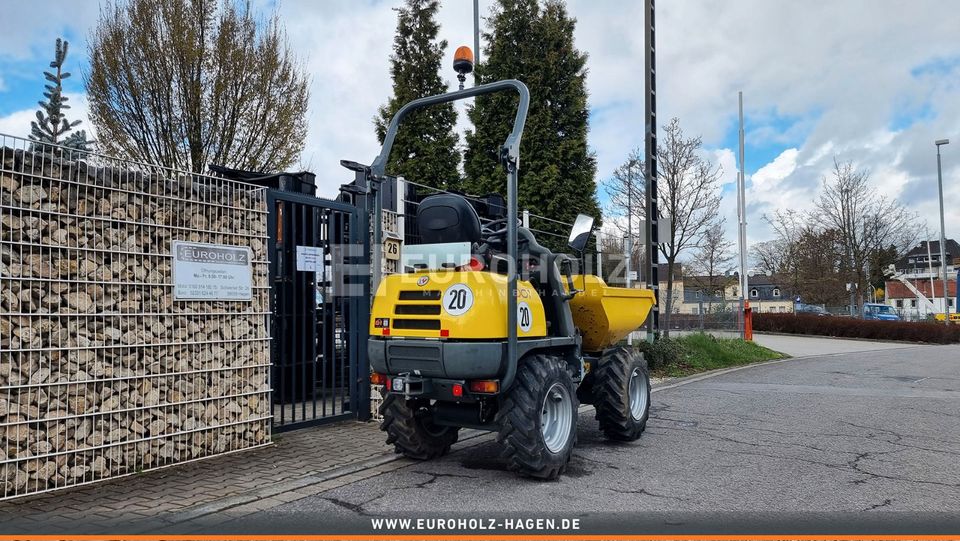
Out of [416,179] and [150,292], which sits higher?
[416,179]

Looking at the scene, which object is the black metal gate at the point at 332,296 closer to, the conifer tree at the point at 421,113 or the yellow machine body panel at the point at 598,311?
the yellow machine body panel at the point at 598,311

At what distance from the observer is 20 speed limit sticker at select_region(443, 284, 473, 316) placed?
5141 millimetres

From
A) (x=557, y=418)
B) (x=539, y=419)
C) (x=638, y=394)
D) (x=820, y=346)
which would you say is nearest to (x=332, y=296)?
(x=557, y=418)

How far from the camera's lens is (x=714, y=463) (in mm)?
5996

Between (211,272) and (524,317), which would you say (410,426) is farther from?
(211,272)

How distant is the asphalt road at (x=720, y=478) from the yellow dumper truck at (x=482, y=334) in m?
0.41

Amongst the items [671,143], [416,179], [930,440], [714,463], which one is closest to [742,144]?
[671,143]

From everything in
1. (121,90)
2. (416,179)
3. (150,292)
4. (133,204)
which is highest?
(121,90)

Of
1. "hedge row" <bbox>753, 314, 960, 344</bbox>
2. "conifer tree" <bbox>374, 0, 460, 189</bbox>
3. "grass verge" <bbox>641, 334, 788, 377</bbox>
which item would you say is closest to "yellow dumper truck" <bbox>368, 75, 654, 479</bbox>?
"grass verge" <bbox>641, 334, 788, 377</bbox>

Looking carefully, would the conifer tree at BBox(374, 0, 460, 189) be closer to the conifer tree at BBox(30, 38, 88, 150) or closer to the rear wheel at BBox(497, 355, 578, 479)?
the conifer tree at BBox(30, 38, 88, 150)

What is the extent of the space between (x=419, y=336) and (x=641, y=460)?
7.76 feet

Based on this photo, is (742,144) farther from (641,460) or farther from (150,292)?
(150,292)

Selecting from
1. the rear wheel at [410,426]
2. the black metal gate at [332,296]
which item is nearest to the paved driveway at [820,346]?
the black metal gate at [332,296]

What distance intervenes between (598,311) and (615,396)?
33.1 inches
